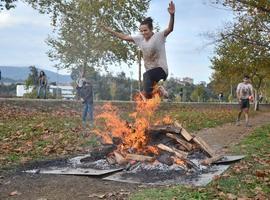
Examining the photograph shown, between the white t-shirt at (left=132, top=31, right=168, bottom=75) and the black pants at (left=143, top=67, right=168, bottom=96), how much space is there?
0.23 ft

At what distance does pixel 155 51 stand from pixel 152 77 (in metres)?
0.53

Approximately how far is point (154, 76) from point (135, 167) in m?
1.79

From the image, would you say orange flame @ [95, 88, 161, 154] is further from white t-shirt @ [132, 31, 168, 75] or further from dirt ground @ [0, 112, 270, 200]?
dirt ground @ [0, 112, 270, 200]

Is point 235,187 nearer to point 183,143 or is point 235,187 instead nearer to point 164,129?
point 183,143

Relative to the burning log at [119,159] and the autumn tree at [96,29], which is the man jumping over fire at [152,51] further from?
the autumn tree at [96,29]

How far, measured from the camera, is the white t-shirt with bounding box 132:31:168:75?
8180mm

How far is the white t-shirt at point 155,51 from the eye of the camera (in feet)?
26.8

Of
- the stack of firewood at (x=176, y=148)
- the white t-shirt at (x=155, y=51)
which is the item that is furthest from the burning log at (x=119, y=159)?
the white t-shirt at (x=155, y=51)

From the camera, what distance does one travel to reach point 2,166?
8648 millimetres

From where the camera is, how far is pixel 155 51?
27.0 feet

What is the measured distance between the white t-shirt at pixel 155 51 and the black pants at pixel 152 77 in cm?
7

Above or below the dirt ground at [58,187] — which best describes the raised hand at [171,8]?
above

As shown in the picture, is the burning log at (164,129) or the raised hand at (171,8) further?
the burning log at (164,129)

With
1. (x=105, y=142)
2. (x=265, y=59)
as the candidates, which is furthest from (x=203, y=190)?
(x=265, y=59)
